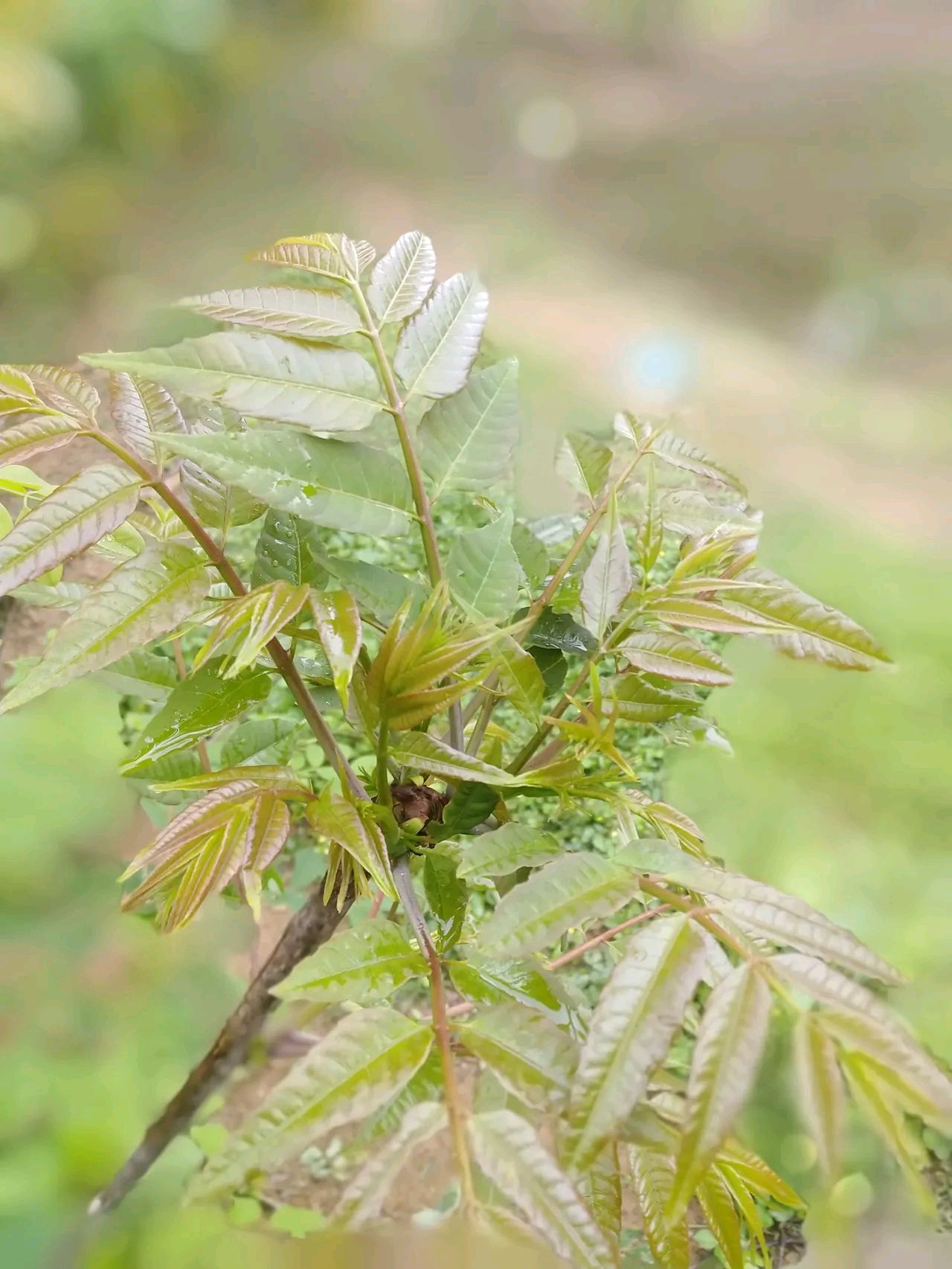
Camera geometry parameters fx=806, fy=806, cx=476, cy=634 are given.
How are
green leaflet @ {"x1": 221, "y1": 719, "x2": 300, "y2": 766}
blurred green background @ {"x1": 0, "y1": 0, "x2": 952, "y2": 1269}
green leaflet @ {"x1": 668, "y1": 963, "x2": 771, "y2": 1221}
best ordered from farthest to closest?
1. blurred green background @ {"x1": 0, "y1": 0, "x2": 952, "y2": 1269}
2. green leaflet @ {"x1": 221, "y1": 719, "x2": 300, "y2": 766}
3. green leaflet @ {"x1": 668, "y1": 963, "x2": 771, "y2": 1221}

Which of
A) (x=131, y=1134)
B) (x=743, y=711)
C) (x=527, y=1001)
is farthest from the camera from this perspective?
(x=743, y=711)

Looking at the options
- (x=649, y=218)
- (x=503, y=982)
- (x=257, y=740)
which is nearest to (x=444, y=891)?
(x=503, y=982)

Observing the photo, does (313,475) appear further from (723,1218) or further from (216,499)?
(723,1218)

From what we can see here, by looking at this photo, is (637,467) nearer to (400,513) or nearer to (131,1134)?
(400,513)

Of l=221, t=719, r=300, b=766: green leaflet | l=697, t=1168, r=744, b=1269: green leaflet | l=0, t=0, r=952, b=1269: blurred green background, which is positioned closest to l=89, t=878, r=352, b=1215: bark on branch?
l=221, t=719, r=300, b=766: green leaflet

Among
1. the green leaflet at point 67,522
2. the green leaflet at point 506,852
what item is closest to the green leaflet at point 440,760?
the green leaflet at point 506,852

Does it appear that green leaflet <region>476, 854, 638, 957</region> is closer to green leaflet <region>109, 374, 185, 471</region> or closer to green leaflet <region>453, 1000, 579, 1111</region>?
green leaflet <region>453, 1000, 579, 1111</region>

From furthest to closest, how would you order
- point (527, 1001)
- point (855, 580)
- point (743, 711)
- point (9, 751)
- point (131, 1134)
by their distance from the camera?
point (855, 580), point (743, 711), point (9, 751), point (131, 1134), point (527, 1001)

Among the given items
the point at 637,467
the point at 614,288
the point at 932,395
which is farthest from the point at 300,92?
the point at 637,467
